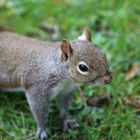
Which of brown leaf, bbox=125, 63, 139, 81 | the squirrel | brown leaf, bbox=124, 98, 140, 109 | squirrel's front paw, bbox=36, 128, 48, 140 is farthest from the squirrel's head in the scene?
brown leaf, bbox=125, 63, 139, 81

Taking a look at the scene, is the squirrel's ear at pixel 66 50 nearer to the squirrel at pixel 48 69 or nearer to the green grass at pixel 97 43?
the squirrel at pixel 48 69

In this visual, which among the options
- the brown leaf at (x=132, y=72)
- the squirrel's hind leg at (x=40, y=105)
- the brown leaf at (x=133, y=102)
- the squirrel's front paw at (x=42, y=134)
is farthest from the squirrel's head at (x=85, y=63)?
the brown leaf at (x=132, y=72)

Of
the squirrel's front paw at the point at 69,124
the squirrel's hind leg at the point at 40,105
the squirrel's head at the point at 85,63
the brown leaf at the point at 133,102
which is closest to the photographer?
the squirrel's head at the point at 85,63

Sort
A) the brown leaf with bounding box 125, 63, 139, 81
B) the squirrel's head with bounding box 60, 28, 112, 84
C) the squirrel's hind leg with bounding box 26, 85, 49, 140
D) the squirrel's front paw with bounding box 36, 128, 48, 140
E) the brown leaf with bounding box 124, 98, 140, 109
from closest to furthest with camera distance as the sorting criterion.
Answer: the squirrel's head with bounding box 60, 28, 112, 84 < the squirrel's hind leg with bounding box 26, 85, 49, 140 < the squirrel's front paw with bounding box 36, 128, 48, 140 < the brown leaf with bounding box 124, 98, 140, 109 < the brown leaf with bounding box 125, 63, 139, 81

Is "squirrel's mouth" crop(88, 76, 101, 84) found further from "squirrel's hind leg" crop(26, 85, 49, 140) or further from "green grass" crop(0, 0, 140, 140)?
"green grass" crop(0, 0, 140, 140)

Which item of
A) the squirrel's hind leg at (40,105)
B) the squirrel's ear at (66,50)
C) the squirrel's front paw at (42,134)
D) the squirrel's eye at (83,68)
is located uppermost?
the squirrel's ear at (66,50)

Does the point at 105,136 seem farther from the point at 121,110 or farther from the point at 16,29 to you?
the point at 16,29

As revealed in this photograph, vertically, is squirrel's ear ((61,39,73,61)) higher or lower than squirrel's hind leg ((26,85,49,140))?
higher

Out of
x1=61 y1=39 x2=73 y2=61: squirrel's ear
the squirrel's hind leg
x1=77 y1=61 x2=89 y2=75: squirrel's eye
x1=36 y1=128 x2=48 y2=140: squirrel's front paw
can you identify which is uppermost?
x1=61 y1=39 x2=73 y2=61: squirrel's ear

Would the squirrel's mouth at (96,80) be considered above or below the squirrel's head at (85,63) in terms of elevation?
below
